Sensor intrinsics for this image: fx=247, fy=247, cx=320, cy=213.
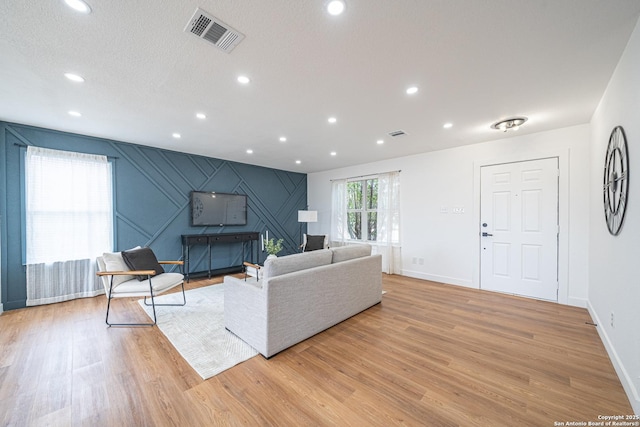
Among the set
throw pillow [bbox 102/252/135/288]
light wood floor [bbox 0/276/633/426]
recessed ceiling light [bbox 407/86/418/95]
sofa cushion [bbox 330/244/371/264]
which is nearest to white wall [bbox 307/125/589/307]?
light wood floor [bbox 0/276/633/426]

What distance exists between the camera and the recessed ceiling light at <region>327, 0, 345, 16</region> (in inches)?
56.0

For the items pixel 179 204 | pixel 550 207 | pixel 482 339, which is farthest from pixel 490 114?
pixel 179 204

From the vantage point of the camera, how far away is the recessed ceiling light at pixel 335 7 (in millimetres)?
1422

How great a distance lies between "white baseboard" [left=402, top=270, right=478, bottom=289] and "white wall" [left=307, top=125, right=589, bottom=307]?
0.02 meters

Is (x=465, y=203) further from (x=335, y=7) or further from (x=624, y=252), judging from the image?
(x=335, y=7)

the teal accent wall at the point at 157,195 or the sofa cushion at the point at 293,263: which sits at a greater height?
the teal accent wall at the point at 157,195

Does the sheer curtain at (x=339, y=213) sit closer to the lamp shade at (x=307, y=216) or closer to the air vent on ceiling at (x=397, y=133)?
the lamp shade at (x=307, y=216)

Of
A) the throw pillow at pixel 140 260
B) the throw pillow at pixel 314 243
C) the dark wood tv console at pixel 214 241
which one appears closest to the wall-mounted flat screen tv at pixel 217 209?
the dark wood tv console at pixel 214 241

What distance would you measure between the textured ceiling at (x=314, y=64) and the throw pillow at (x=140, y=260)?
176 cm

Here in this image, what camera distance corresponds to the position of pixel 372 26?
5.27ft

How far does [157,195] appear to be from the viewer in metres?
4.66

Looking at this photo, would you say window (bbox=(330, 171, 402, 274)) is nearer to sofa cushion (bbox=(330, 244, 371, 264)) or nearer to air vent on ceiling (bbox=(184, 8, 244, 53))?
sofa cushion (bbox=(330, 244, 371, 264))

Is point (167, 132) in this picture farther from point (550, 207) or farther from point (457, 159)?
point (550, 207)

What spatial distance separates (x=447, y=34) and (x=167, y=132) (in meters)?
3.83
